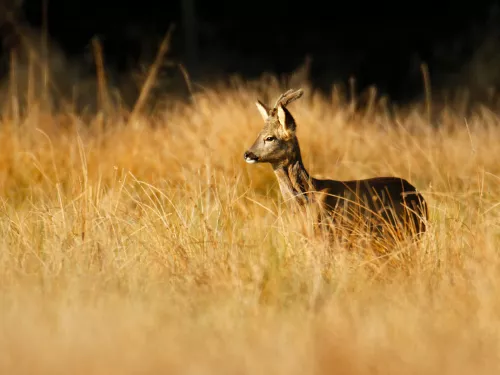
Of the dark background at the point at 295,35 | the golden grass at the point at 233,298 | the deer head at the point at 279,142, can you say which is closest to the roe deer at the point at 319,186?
the deer head at the point at 279,142

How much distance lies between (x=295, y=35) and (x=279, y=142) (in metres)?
12.5

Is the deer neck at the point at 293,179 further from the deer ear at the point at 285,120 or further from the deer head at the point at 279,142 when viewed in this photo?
the deer ear at the point at 285,120

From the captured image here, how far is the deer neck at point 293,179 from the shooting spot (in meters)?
6.00

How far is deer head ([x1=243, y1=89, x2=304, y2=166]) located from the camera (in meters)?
6.04

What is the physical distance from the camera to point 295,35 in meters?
18.4

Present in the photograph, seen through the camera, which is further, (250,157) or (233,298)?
(250,157)

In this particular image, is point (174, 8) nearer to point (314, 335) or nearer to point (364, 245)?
point (364, 245)

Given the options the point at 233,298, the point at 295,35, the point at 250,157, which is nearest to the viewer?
the point at 233,298

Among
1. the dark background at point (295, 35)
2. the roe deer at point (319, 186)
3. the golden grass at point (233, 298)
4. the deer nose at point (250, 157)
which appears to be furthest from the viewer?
the dark background at point (295, 35)

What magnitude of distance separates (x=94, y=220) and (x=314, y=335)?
65.9 inches

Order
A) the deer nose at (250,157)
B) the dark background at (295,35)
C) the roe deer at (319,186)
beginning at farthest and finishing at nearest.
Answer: the dark background at (295,35) → the deer nose at (250,157) → the roe deer at (319,186)

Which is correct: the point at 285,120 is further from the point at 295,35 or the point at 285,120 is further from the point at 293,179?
the point at 295,35

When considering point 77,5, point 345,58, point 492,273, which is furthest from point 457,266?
point 345,58

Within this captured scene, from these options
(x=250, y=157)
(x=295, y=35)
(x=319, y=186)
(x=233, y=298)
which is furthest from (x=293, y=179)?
(x=295, y=35)
